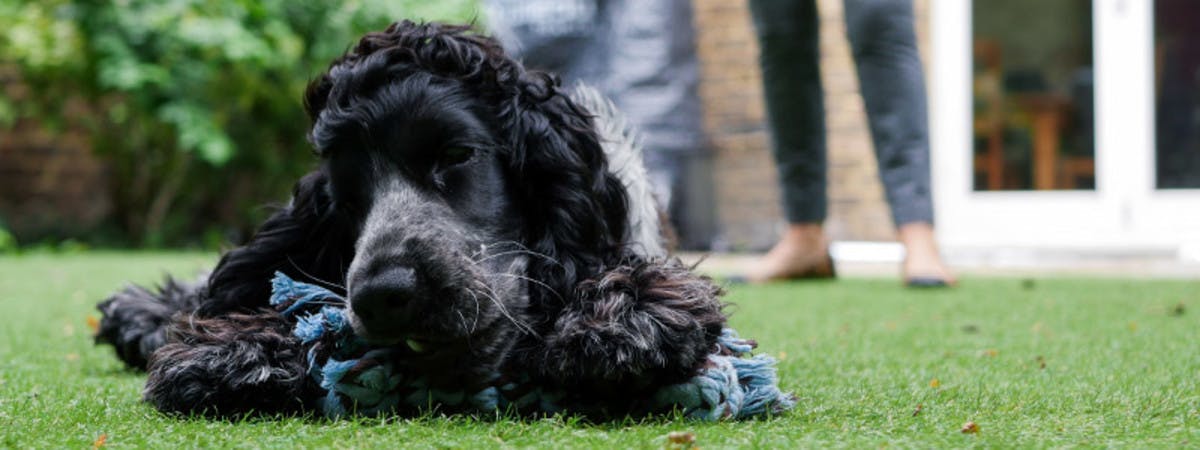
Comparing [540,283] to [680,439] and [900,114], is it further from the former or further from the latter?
[900,114]

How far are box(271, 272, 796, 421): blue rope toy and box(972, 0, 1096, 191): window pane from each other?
23.2ft

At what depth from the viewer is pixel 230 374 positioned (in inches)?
67.7

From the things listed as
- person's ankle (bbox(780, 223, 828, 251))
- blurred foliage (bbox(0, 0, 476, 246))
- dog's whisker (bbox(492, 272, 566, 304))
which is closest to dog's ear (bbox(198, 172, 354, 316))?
dog's whisker (bbox(492, 272, 566, 304))

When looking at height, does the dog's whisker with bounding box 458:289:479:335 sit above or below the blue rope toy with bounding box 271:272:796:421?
above

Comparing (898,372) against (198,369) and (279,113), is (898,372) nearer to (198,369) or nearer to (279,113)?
(198,369)

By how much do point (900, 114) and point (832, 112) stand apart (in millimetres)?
4171

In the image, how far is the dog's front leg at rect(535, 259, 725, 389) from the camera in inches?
63.7

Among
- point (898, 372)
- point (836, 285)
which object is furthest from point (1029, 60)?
point (898, 372)

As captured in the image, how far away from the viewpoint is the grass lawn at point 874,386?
1504 millimetres

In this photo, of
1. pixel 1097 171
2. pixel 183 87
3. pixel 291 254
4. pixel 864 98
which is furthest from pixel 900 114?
pixel 183 87

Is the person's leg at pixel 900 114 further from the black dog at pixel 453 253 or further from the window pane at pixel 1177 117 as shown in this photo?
the window pane at pixel 1177 117

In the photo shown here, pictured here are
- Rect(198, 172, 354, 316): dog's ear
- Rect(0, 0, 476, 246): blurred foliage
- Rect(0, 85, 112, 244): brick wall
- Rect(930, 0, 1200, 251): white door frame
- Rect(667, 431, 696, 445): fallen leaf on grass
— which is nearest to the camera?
Rect(667, 431, 696, 445): fallen leaf on grass

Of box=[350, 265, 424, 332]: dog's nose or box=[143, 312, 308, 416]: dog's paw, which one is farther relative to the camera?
box=[143, 312, 308, 416]: dog's paw

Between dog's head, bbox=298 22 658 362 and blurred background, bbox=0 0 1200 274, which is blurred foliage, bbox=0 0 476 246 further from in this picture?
dog's head, bbox=298 22 658 362
